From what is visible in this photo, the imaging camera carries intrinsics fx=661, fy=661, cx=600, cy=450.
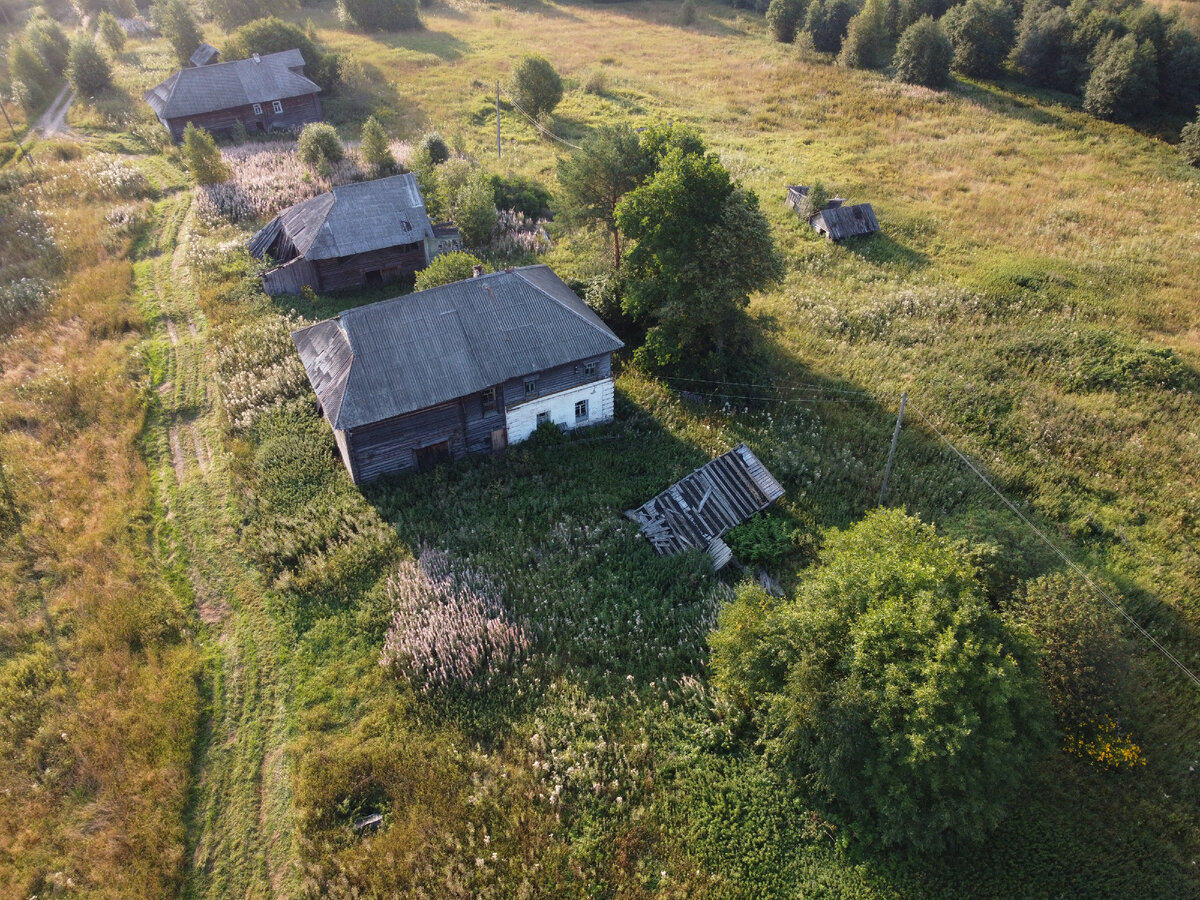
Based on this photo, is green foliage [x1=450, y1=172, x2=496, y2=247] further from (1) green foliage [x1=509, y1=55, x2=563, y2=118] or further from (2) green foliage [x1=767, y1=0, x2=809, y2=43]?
(2) green foliage [x1=767, y1=0, x2=809, y2=43]

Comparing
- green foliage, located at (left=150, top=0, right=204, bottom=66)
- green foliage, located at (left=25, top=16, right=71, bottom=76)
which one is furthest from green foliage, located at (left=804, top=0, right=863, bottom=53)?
green foliage, located at (left=25, top=16, right=71, bottom=76)

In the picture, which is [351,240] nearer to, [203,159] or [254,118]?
[203,159]

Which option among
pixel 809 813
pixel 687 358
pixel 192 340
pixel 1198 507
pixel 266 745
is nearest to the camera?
pixel 809 813

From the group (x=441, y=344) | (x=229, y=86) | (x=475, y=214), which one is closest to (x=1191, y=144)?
(x=475, y=214)

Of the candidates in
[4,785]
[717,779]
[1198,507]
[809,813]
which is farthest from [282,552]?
[1198,507]

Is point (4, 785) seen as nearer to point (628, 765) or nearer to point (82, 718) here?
point (82, 718)

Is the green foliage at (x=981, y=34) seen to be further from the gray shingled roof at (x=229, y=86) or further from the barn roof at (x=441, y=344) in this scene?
the barn roof at (x=441, y=344)
